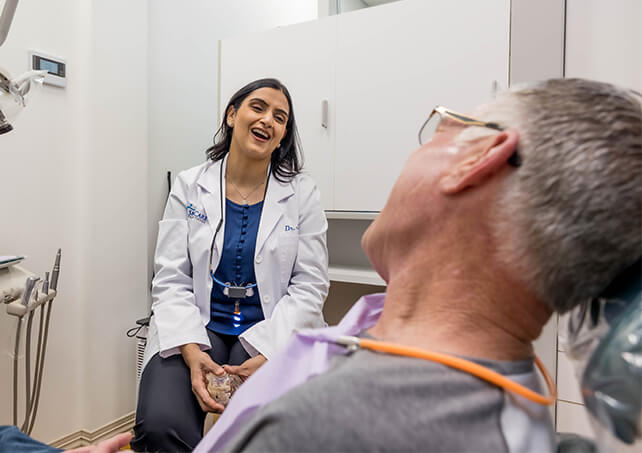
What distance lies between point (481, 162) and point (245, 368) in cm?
97

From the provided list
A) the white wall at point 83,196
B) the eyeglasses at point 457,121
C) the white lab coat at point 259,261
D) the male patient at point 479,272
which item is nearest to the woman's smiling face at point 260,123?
the white lab coat at point 259,261

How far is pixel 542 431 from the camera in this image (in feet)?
1.54

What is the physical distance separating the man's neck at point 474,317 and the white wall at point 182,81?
6.04 feet

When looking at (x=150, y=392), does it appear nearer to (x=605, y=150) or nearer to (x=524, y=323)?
(x=524, y=323)

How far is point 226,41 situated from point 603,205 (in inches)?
88.1

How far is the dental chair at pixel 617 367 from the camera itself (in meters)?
0.40

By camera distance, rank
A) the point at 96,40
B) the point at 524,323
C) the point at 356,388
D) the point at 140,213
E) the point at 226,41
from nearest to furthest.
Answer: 1. the point at 356,388
2. the point at 524,323
3. the point at 96,40
4. the point at 140,213
5. the point at 226,41

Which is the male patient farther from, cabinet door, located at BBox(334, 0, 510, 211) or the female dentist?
cabinet door, located at BBox(334, 0, 510, 211)

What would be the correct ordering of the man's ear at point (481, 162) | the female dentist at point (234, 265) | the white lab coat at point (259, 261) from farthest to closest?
the white lab coat at point (259, 261) < the female dentist at point (234, 265) < the man's ear at point (481, 162)

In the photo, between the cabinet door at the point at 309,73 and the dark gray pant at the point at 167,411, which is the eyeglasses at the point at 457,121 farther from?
the cabinet door at the point at 309,73

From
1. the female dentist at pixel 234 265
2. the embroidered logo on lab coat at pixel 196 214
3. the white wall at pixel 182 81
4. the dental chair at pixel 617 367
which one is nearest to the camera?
the dental chair at pixel 617 367

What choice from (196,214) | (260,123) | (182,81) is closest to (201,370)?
(196,214)

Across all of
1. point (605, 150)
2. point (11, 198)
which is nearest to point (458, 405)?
point (605, 150)

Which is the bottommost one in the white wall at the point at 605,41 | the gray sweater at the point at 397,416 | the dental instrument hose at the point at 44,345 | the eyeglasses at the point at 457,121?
the dental instrument hose at the point at 44,345
